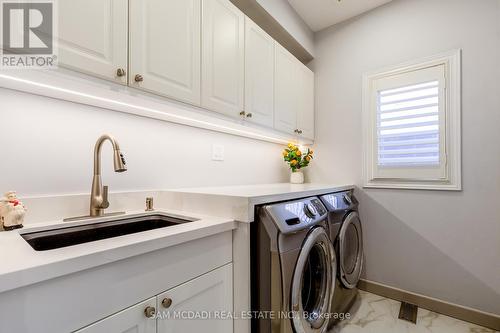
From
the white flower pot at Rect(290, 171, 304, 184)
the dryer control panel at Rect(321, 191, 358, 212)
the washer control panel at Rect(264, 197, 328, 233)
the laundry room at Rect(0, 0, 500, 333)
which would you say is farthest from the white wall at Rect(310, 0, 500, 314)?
the washer control panel at Rect(264, 197, 328, 233)

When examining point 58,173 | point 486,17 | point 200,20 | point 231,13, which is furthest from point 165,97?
point 486,17

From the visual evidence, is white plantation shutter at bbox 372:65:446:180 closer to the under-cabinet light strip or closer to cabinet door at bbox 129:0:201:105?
the under-cabinet light strip

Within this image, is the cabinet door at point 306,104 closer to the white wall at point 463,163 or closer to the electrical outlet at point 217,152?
the white wall at point 463,163

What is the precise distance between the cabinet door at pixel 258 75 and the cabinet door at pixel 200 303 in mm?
1049

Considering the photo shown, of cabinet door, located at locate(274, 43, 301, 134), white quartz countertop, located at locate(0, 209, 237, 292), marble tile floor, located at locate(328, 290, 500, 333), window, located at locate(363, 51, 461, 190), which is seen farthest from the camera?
cabinet door, located at locate(274, 43, 301, 134)

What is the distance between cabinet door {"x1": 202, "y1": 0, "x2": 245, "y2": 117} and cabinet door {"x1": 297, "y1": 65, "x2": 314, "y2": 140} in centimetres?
89

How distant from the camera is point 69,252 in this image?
0.64 metres

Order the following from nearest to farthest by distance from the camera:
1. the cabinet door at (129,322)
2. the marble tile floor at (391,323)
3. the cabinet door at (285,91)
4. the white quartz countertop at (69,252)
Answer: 1. the white quartz countertop at (69,252)
2. the cabinet door at (129,322)
3. the marble tile floor at (391,323)
4. the cabinet door at (285,91)

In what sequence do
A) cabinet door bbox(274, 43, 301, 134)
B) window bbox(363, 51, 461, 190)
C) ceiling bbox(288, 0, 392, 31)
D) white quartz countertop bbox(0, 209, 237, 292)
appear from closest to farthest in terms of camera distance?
white quartz countertop bbox(0, 209, 237, 292), window bbox(363, 51, 461, 190), cabinet door bbox(274, 43, 301, 134), ceiling bbox(288, 0, 392, 31)

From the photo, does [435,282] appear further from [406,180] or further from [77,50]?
[77,50]

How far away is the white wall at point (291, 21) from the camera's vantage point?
6.16 ft

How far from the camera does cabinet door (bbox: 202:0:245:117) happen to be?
1350mm

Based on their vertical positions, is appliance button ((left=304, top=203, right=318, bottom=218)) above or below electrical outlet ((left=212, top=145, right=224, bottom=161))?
below

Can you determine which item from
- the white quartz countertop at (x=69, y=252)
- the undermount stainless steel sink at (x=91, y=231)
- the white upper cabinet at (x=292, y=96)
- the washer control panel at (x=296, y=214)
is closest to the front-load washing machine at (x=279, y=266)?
the washer control panel at (x=296, y=214)
